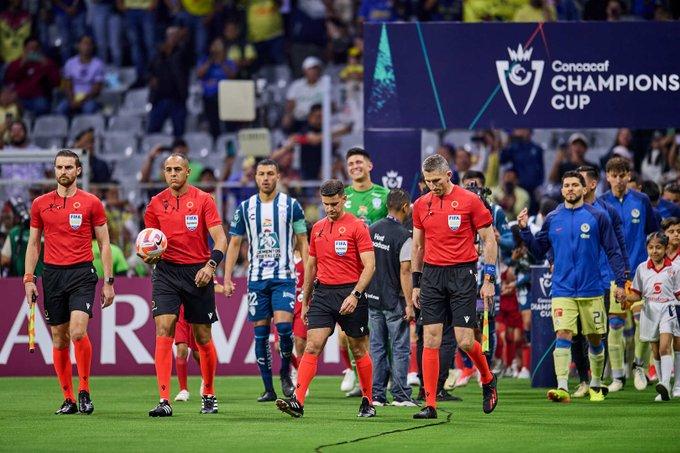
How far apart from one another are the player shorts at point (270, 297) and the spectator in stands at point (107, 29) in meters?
15.4

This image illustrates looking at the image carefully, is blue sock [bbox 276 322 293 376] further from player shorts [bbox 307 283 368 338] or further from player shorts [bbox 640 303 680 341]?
player shorts [bbox 640 303 680 341]

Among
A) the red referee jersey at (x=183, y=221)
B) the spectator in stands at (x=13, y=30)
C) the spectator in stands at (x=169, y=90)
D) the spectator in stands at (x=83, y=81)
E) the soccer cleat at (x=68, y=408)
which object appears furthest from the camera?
the spectator in stands at (x=13, y=30)

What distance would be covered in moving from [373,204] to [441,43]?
3481mm

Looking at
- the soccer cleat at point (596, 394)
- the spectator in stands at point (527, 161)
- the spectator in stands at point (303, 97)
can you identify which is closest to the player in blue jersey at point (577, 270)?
the soccer cleat at point (596, 394)

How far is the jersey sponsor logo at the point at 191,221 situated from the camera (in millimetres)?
13422

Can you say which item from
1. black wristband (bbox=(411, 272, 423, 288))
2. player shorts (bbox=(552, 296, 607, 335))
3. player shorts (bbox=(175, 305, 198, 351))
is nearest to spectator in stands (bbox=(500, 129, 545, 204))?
player shorts (bbox=(552, 296, 607, 335))

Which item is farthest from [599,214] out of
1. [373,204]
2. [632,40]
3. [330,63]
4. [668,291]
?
[330,63]

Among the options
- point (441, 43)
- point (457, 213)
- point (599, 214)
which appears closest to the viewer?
point (457, 213)

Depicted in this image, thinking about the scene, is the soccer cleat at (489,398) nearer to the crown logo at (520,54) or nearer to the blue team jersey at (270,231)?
the blue team jersey at (270,231)

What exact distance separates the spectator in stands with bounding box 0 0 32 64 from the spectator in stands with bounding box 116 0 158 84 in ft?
6.70

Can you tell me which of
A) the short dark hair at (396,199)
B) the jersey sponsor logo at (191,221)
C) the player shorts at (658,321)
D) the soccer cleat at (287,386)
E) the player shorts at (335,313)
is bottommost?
the soccer cleat at (287,386)

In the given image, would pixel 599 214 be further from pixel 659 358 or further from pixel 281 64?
pixel 281 64

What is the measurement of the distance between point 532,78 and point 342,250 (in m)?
5.94

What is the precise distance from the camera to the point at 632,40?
18.1m
